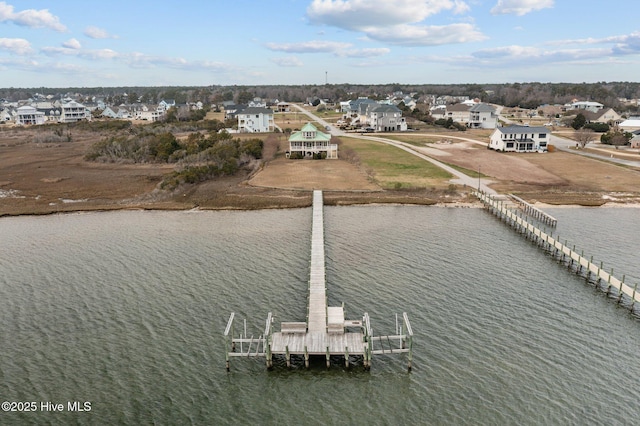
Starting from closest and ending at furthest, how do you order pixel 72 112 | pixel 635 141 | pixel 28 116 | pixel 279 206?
pixel 279 206 < pixel 635 141 < pixel 28 116 < pixel 72 112

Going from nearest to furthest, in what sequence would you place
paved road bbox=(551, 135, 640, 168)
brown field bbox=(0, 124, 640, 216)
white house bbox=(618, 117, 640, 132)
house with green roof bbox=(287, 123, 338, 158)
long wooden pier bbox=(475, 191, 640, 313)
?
1. long wooden pier bbox=(475, 191, 640, 313)
2. brown field bbox=(0, 124, 640, 216)
3. paved road bbox=(551, 135, 640, 168)
4. house with green roof bbox=(287, 123, 338, 158)
5. white house bbox=(618, 117, 640, 132)

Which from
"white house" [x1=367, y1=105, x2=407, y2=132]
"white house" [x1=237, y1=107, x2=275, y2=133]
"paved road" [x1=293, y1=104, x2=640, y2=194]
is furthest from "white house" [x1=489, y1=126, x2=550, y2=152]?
"white house" [x1=237, y1=107, x2=275, y2=133]

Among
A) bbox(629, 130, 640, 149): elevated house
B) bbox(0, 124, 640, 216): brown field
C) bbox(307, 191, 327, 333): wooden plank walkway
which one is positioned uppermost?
bbox(629, 130, 640, 149): elevated house

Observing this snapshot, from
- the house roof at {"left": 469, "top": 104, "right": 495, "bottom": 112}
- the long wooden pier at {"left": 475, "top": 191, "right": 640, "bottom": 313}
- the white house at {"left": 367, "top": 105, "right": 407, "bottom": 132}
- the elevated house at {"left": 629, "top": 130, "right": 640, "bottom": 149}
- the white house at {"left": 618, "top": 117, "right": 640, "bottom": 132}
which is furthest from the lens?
the house roof at {"left": 469, "top": 104, "right": 495, "bottom": 112}

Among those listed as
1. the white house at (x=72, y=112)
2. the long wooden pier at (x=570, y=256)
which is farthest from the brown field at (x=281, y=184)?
the white house at (x=72, y=112)

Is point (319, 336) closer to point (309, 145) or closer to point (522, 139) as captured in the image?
point (309, 145)

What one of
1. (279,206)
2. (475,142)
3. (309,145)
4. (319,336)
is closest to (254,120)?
(309,145)

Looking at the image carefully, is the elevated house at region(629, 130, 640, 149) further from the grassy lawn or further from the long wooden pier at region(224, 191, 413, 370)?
the long wooden pier at region(224, 191, 413, 370)

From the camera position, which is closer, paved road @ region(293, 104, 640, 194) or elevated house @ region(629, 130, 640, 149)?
paved road @ region(293, 104, 640, 194)
